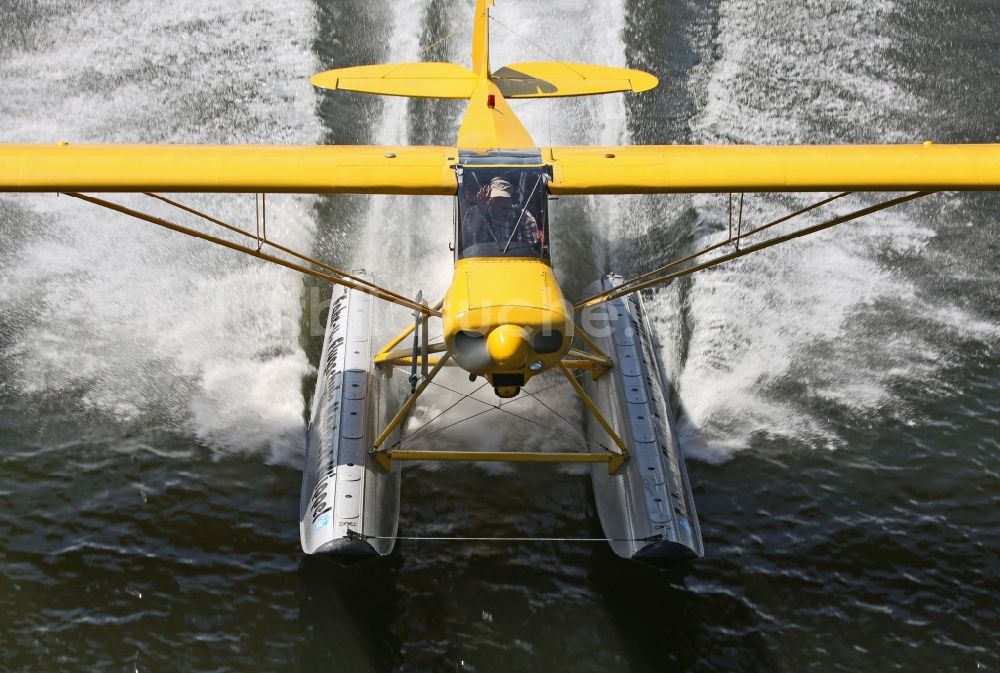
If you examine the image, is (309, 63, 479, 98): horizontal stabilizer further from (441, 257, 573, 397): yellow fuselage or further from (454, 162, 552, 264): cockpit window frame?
(441, 257, 573, 397): yellow fuselage

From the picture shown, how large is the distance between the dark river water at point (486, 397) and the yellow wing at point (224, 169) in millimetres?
3366

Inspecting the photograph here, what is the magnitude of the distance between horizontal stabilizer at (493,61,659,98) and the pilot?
4279 millimetres

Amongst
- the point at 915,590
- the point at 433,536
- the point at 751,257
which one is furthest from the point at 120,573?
the point at 751,257

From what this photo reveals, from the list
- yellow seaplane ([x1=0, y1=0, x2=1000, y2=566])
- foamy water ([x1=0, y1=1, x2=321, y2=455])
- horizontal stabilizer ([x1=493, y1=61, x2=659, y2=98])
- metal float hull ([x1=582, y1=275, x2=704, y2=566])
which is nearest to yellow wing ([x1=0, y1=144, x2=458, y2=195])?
yellow seaplane ([x1=0, y1=0, x2=1000, y2=566])

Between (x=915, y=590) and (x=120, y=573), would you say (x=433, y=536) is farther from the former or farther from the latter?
(x=915, y=590)

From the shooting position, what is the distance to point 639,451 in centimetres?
1027

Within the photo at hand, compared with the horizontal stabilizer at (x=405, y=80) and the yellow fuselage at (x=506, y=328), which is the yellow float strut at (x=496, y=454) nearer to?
the yellow fuselage at (x=506, y=328)

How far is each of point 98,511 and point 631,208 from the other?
8.47m

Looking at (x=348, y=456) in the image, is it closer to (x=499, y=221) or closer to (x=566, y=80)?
(x=499, y=221)

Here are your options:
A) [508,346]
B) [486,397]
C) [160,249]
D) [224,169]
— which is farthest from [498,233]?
[160,249]

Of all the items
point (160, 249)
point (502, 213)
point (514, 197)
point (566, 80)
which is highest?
point (566, 80)

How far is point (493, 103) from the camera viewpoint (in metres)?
11.8

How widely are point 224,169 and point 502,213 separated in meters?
2.62

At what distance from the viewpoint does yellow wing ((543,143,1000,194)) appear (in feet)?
30.3
